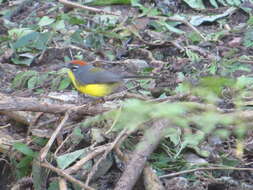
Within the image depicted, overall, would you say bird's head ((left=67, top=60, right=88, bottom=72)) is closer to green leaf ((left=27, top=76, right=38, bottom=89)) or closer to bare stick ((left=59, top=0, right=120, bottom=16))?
green leaf ((left=27, top=76, right=38, bottom=89))

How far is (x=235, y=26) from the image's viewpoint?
723cm

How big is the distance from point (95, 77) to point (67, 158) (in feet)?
3.89

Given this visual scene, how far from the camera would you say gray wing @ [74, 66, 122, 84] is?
4.72 m

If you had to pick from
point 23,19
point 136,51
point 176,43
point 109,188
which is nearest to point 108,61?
point 136,51

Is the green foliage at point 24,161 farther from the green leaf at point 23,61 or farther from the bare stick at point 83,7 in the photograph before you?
the bare stick at point 83,7

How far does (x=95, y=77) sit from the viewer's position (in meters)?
4.85

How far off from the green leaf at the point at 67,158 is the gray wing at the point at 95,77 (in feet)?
3.29

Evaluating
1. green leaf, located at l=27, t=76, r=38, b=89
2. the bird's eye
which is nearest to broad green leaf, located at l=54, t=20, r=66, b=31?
green leaf, located at l=27, t=76, r=38, b=89

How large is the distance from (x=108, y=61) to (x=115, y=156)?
2575mm

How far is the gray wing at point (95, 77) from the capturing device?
4717mm

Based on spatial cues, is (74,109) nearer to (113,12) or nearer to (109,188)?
(109,188)

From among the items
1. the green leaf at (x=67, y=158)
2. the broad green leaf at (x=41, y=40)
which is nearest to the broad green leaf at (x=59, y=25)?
the broad green leaf at (x=41, y=40)

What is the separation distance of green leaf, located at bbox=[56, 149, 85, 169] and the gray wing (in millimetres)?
1003

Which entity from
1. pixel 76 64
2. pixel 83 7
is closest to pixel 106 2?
pixel 83 7
